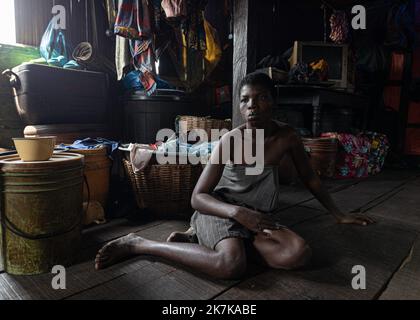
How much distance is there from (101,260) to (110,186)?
1305mm

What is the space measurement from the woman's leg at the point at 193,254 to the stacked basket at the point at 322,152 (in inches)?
109

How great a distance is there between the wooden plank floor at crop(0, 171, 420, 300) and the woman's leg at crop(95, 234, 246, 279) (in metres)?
0.04

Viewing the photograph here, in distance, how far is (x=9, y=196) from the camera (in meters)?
1.59

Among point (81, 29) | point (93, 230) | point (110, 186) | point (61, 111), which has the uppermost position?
point (81, 29)

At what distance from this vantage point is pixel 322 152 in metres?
4.01

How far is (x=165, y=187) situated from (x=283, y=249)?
Answer: 1.22m

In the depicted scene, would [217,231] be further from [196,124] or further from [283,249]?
[196,124]

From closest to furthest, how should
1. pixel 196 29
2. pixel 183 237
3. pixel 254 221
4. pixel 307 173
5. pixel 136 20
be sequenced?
pixel 254 221 < pixel 183 237 < pixel 307 173 < pixel 136 20 < pixel 196 29

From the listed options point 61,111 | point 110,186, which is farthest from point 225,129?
point 61,111

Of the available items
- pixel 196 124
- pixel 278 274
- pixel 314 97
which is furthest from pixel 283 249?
pixel 314 97

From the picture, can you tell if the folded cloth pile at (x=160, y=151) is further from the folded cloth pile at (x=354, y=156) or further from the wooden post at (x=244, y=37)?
the folded cloth pile at (x=354, y=156)

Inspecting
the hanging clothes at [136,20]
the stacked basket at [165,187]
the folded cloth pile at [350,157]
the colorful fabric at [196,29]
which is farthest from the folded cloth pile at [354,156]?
the hanging clothes at [136,20]

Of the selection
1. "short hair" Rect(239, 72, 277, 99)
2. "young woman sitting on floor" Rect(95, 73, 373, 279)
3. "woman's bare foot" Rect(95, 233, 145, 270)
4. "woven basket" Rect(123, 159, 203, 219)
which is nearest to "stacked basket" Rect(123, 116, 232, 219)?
"woven basket" Rect(123, 159, 203, 219)
